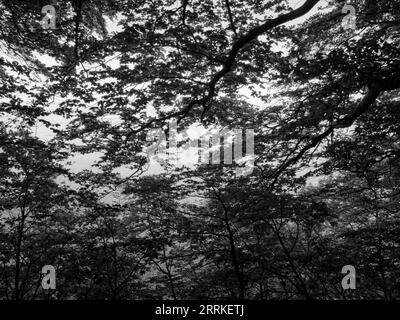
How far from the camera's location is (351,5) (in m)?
6.81

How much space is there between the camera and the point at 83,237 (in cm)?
1054

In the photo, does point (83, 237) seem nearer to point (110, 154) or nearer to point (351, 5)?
point (110, 154)

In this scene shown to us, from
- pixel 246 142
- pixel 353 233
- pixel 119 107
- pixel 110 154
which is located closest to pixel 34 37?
pixel 119 107
